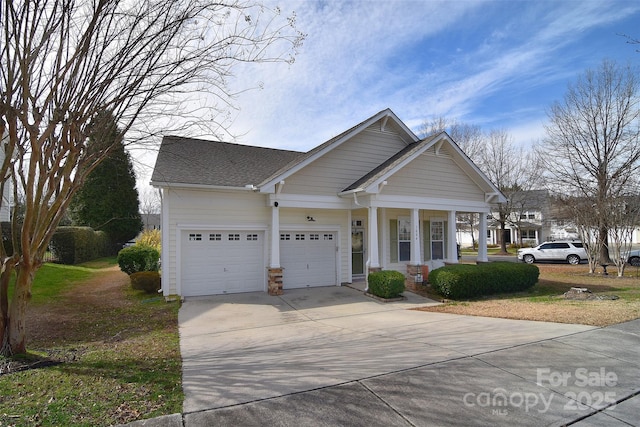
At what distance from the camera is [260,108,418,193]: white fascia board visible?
11.1 m

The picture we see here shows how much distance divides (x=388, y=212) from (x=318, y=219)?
318 centimetres

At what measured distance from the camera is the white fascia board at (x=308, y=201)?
37.7 feet

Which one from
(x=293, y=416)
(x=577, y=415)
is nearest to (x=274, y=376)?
(x=293, y=416)

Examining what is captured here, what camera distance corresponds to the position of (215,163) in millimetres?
12914

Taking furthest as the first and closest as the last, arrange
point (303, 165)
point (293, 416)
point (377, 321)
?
point (303, 165) < point (377, 321) < point (293, 416)

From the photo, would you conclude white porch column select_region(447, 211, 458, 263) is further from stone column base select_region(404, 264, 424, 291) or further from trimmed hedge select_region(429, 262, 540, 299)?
stone column base select_region(404, 264, 424, 291)

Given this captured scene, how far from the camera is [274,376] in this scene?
15.1 feet

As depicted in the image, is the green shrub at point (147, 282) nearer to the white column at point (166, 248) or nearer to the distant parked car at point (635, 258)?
the white column at point (166, 248)

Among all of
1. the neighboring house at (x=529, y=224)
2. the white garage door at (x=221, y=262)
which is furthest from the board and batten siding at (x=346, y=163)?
the neighboring house at (x=529, y=224)

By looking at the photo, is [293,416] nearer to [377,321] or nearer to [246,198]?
[377,321]

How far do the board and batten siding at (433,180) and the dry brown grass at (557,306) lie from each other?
3608 mm

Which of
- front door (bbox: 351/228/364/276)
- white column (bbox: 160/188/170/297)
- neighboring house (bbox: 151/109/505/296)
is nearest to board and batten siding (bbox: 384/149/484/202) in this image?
neighboring house (bbox: 151/109/505/296)

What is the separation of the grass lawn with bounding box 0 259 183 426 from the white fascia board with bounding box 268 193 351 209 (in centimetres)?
428

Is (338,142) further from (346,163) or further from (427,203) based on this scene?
(427,203)
